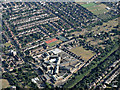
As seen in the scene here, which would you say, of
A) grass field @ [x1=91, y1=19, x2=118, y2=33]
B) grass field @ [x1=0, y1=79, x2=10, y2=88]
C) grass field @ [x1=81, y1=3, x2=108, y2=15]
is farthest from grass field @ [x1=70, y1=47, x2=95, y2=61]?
grass field @ [x1=81, y1=3, x2=108, y2=15]

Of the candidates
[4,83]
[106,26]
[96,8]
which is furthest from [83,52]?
[96,8]

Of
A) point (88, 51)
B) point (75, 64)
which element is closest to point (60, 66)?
point (75, 64)

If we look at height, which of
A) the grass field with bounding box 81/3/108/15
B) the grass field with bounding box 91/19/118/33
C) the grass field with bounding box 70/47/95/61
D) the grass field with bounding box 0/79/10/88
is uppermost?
the grass field with bounding box 81/3/108/15

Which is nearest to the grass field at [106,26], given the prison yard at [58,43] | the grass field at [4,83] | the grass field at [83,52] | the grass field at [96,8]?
the prison yard at [58,43]

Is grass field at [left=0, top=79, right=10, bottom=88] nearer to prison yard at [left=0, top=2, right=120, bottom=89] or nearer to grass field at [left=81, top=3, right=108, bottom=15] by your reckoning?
prison yard at [left=0, top=2, right=120, bottom=89]

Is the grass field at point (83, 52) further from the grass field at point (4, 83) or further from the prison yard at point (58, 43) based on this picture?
the grass field at point (4, 83)

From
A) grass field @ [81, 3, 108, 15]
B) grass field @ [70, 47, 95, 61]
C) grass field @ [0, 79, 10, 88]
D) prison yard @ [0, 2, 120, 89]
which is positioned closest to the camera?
grass field @ [0, 79, 10, 88]

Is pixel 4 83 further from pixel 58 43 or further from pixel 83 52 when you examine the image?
pixel 83 52
